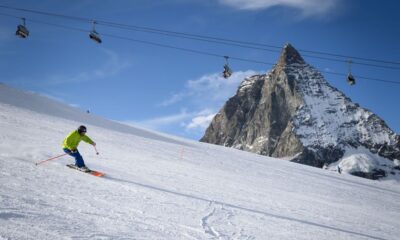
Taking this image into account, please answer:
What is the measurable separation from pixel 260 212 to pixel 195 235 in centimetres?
383

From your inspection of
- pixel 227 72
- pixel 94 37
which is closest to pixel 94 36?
pixel 94 37

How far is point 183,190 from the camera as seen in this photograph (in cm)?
1166

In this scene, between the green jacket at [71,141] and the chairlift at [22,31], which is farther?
the chairlift at [22,31]

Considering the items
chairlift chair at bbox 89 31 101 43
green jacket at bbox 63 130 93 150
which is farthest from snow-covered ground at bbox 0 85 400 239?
chairlift chair at bbox 89 31 101 43

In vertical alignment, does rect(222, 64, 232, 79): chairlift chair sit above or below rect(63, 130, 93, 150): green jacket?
above

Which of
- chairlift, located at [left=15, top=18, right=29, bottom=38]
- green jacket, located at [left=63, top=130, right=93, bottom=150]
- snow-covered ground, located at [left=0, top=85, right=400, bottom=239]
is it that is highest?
chairlift, located at [left=15, top=18, right=29, bottom=38]

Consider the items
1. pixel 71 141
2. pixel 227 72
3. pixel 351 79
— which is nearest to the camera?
pixel 71 141

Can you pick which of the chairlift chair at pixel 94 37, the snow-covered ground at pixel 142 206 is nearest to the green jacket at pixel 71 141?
the snow-covered ground at pixel 142 206

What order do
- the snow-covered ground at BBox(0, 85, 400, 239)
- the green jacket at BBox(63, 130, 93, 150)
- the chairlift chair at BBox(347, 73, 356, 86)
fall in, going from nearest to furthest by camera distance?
the snow-covered ground at BBox(0, 85, 400, 239) < the green jacket at BBox(63, 130, 93, 150) < the chairlift chair at BBox(347, 73, 356, 86)

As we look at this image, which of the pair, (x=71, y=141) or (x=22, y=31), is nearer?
(x=71, y=141)

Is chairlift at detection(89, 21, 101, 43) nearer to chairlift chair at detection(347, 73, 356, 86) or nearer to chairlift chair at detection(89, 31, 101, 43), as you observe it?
chairlift chair at detection(89, 31, 101, 43)

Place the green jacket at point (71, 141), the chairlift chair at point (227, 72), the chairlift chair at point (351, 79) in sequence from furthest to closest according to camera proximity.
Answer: the chairlift chair at point (227, 72), the chairlift chair at point (351, 79), the green jacket at point (71, 141)

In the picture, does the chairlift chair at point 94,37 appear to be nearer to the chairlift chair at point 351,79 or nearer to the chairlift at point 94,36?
the chairlift at point 94,36

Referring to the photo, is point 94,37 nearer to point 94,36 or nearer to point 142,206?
point 94,36
